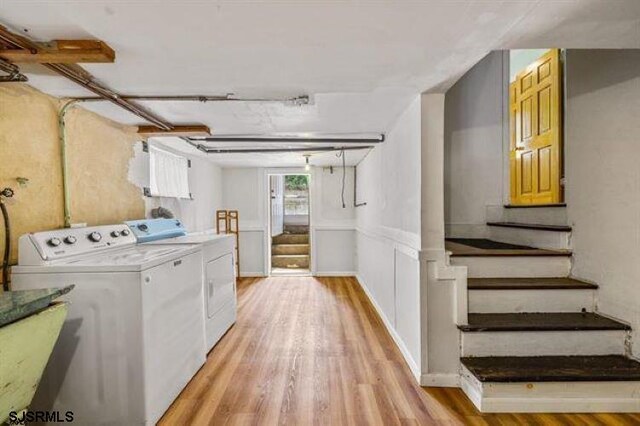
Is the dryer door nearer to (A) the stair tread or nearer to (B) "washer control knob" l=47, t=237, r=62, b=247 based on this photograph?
(B) "washer control knob" l=47, t=237, r=62, b=247

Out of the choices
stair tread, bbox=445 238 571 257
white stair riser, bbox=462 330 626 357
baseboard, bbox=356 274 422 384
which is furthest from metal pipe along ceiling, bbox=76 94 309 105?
baseboard, bbox=356 274 422 384

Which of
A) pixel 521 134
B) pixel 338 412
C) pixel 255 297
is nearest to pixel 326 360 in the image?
pixel 338 412

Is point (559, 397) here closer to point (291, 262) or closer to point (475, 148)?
point (475, 148)

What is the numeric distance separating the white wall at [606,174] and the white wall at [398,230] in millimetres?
1147

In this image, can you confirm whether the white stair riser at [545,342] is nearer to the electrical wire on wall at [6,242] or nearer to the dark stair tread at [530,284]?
the dark stair tread at [530,284]

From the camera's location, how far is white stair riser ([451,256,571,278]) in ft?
7.29

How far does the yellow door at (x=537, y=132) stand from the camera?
9.95 feet

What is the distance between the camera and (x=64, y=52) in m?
1.31

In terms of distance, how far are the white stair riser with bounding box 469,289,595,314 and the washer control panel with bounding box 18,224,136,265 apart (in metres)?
2.55

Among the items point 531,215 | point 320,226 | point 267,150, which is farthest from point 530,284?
point 320,226

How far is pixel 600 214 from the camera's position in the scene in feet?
6.41

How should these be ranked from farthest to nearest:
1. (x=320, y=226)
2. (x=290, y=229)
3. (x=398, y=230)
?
1. (x=290, y=229)
2. (x=320, y=226)
3. (x=398, y=230)

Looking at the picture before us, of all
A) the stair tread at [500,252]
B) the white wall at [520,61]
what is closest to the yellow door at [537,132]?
the white wall at [520,61]

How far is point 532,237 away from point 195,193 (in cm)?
393
